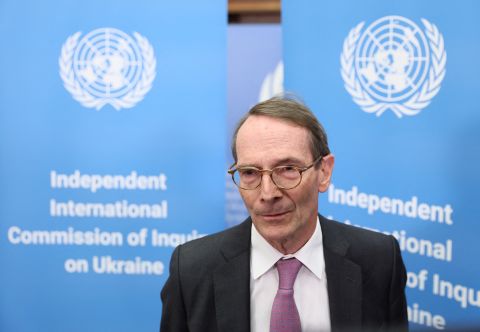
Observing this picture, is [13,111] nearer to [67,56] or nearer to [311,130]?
[67,56]

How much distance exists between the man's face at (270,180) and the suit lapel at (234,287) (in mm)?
153

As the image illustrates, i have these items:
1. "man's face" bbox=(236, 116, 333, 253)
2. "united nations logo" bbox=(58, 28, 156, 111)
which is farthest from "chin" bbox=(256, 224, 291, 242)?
"united nations logo" bbox=(58, 28, 156, 111)

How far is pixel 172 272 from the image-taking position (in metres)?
2.01

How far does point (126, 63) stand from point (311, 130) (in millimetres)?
1521

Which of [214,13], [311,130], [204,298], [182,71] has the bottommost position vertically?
[204,298]

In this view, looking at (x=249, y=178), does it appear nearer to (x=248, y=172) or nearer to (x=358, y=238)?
(x=248, y=172)

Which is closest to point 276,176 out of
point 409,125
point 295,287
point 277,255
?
point 277,255

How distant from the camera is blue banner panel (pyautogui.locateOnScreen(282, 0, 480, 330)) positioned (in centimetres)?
229

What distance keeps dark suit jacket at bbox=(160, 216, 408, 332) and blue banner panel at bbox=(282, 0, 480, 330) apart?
25cm

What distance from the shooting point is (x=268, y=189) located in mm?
1763

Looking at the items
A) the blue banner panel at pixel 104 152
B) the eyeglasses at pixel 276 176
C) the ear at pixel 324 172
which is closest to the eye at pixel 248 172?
the eyeglasses at pixel 276 176

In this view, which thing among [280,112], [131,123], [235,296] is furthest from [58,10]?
[235,296]

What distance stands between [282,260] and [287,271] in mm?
39

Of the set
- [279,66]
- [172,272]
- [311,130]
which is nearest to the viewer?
[311,130]
